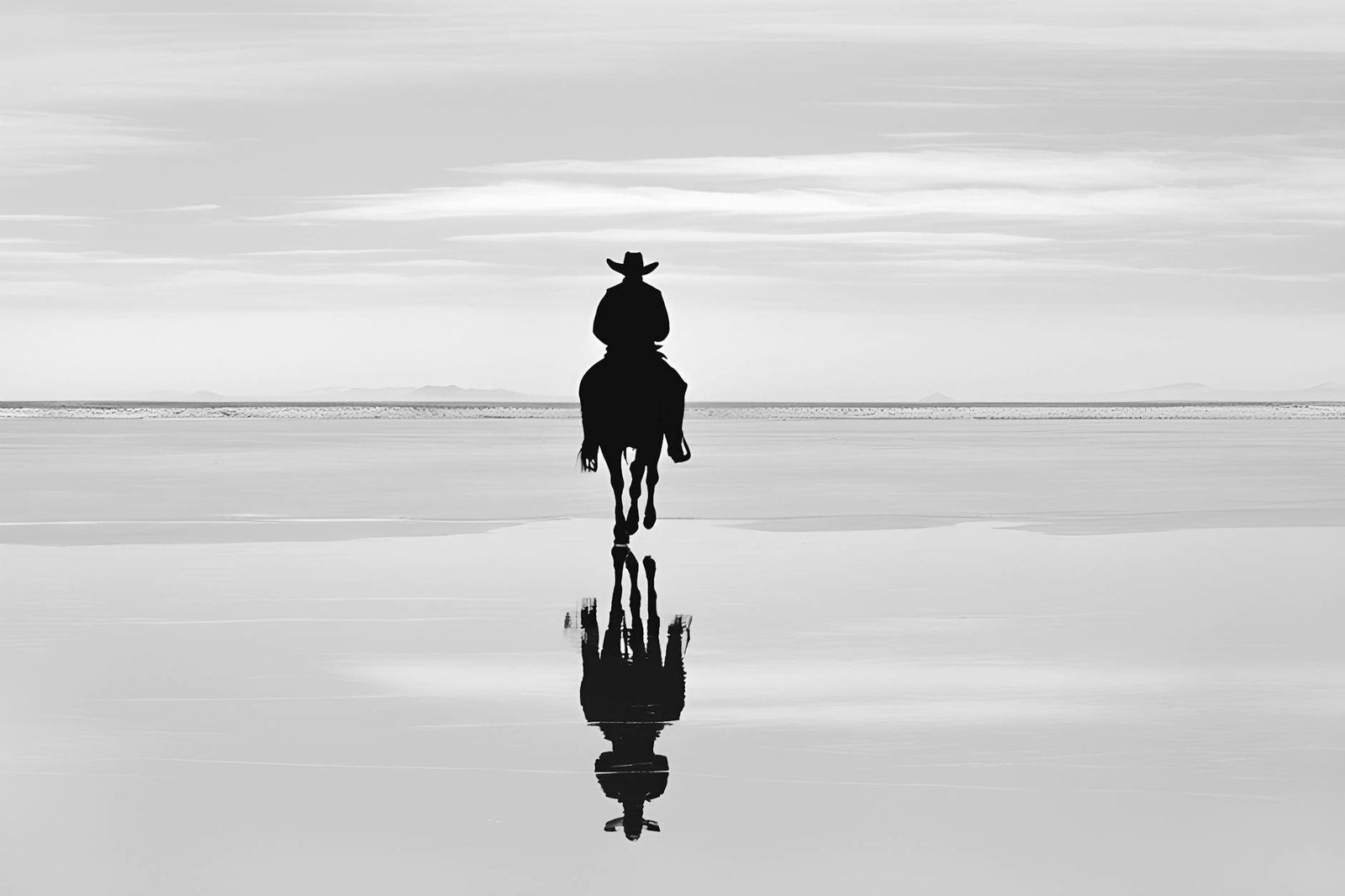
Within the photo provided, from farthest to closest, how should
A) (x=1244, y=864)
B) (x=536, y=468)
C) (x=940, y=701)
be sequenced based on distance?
1. (x=536, y=468)
2. (x=940, y=701)
3. (x=1244, y=864)

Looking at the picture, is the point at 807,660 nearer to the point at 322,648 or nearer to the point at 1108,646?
the point at 1108,646

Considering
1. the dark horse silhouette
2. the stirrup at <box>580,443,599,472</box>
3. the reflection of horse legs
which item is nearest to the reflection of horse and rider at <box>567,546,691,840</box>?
the reflection of horse legs

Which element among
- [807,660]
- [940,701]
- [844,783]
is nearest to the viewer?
[844,783]

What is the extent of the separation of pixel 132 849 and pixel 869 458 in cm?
2742

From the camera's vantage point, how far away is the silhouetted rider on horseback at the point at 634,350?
14.6 meters

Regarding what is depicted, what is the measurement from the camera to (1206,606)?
10.2 m

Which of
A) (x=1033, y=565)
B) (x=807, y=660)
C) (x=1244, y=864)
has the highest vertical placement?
(x=1033, y=565)

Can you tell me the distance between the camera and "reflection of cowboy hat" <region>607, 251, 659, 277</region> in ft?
49.1

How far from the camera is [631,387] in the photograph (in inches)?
573

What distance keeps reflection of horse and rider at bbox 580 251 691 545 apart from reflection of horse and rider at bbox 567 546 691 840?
3.67 metres

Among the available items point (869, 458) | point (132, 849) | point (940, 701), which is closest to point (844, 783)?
point (940, 701)

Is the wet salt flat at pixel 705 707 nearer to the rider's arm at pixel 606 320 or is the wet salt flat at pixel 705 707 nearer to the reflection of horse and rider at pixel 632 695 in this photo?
the reflection of horse and rider at pixel 632 695

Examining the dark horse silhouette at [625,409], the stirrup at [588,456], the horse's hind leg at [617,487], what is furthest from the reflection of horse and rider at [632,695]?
the stirrup at [588,456]

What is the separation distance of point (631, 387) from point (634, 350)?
12.5 inches
